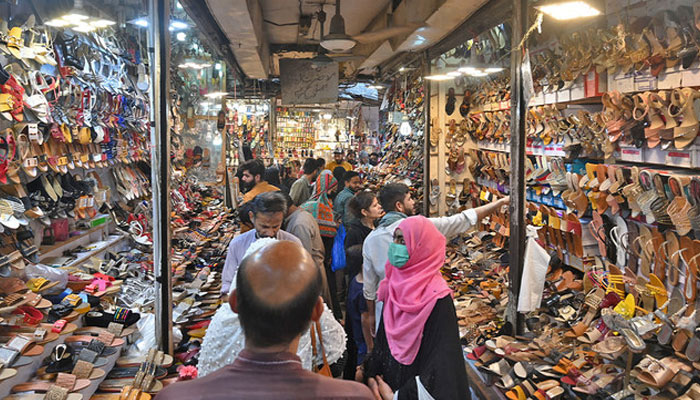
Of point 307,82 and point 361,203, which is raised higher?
point 307,82

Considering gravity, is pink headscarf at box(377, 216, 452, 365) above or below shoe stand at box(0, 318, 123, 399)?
above

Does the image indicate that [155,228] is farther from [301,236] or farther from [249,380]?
[249,380]

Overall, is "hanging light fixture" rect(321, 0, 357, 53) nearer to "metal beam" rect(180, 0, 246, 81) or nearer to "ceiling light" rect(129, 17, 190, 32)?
"metal beam" rect(180, 0, 246, 81)

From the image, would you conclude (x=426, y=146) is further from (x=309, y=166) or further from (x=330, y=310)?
(x=330, y=310)

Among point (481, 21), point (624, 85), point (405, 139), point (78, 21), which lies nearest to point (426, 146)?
point (405, 139)

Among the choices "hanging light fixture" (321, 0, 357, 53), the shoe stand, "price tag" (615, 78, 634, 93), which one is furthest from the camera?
"hanging light fixture" (321, 0, 357, 53)

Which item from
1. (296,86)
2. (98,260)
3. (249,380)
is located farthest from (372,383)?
(296,86)

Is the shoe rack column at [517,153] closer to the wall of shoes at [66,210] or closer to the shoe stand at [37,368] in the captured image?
the wall of shoes at [66,210]

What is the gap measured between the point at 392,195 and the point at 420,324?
1.10 meters

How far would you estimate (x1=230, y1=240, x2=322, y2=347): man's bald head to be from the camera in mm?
1082

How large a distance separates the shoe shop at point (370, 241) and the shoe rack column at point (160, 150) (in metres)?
0.01

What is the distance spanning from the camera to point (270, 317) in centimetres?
108

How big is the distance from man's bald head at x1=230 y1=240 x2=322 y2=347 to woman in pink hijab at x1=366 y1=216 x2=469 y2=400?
1.13 m

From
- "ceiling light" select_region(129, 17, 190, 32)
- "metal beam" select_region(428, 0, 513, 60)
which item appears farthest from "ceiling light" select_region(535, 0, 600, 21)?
"ceiling light" select_region(129, 17, 190, 32)
